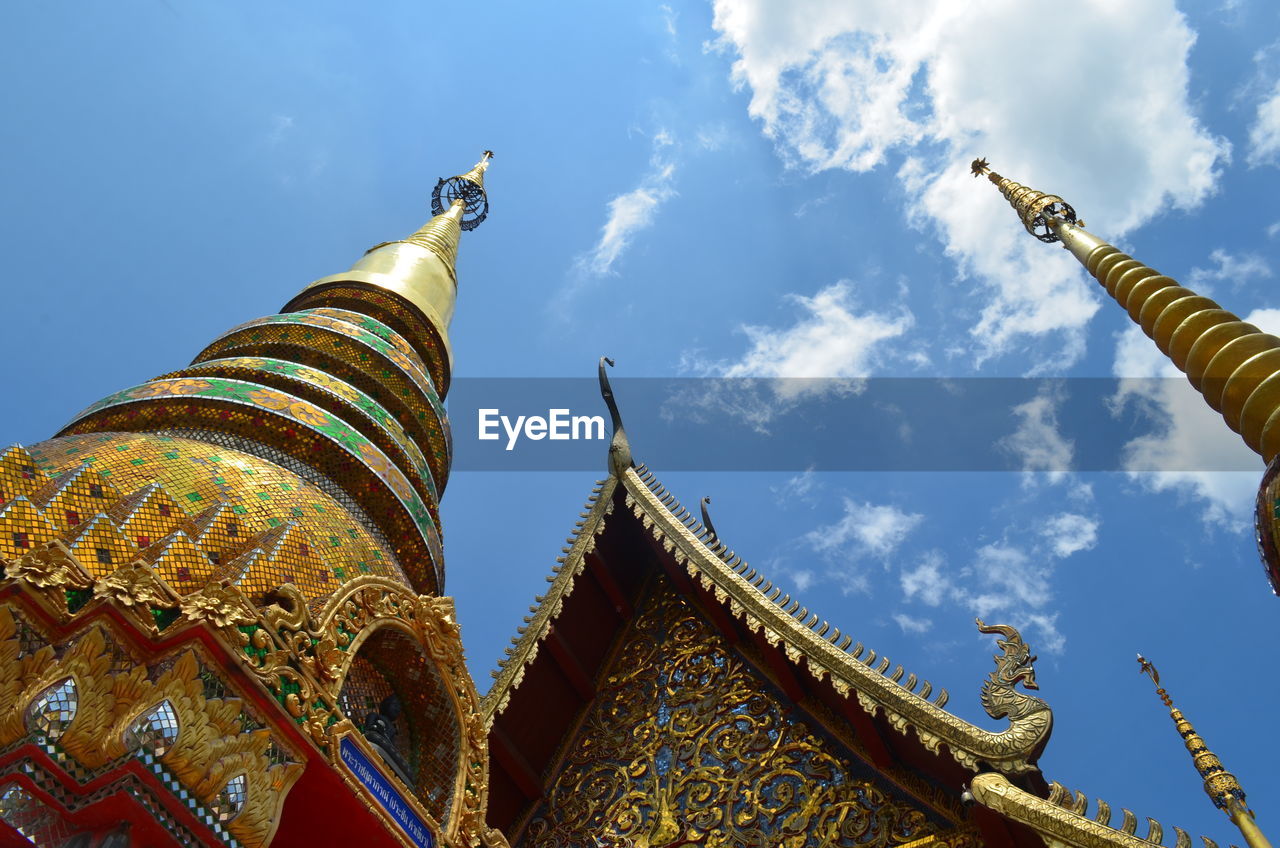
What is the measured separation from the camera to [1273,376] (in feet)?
15.6

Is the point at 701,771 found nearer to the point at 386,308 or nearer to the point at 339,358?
the point at 339,358

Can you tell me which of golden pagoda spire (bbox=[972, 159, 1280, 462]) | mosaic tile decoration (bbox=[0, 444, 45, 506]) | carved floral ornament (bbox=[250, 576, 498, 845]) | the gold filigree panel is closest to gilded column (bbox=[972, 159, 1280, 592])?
golden pagoda spire (bbox=[972, 159, 1280, 462])

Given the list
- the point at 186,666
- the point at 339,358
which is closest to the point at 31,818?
the point at 186,666

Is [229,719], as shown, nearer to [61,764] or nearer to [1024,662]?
[61,764]

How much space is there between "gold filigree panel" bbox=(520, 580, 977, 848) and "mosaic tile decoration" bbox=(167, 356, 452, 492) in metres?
2.70

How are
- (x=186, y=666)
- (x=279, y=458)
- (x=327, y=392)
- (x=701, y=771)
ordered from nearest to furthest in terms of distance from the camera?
(x=186, y=666), (x=279, y=458), (x=327, y=392), (x=701, y=771)

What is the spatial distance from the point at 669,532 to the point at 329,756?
4609mm

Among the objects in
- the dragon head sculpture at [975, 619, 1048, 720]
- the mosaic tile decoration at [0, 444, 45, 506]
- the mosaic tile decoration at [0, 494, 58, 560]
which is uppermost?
the dragon head sculpture at [975, 619, 1048, 720]

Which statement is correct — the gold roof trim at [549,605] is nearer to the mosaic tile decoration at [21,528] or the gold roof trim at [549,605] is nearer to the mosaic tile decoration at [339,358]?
the mosaic tile decoration at [339,358]

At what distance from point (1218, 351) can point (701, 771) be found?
3.88 m

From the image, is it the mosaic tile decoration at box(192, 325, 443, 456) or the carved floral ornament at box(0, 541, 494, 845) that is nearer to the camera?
the carved floral ornament at box(0, 541, 494, 845)

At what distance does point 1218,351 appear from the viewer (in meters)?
5.26

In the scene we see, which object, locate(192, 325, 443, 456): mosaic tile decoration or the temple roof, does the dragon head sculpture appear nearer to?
the temple roof

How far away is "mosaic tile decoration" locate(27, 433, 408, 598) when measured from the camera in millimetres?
3320
